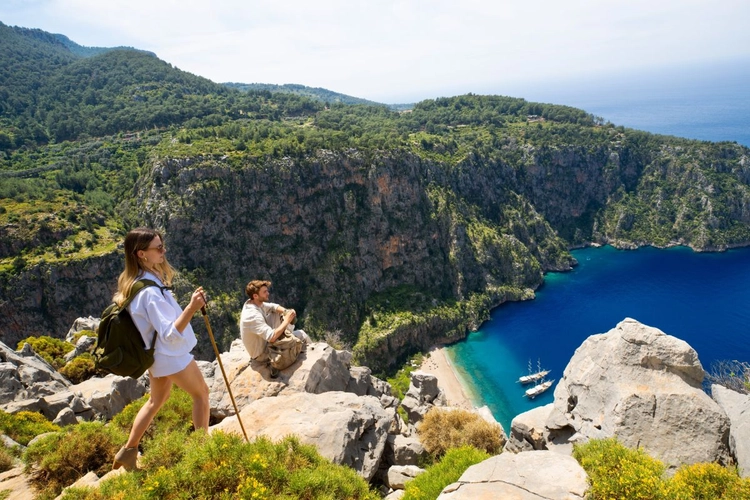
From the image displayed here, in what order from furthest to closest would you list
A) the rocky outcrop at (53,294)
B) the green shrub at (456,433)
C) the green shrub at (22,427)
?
1. the rocky outcrop at (53,294)
2. the green shrub at (456,433)
3. the green shrub at (22,427)

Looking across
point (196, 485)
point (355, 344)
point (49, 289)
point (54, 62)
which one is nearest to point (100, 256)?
point (49, 289)

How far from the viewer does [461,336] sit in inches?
2717

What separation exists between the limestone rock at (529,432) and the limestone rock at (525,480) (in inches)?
184

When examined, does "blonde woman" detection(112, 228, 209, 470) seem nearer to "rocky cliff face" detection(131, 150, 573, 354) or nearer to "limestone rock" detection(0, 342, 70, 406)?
"limestone rock" detection(0, 342, 70, 406)

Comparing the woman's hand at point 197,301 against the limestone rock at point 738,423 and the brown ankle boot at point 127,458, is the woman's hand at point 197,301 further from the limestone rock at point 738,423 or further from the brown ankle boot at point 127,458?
the limestone rock at point 738,423

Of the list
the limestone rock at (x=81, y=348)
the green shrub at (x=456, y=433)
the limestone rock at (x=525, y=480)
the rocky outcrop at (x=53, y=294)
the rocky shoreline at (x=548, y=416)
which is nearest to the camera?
the limestone rock at (x=525, y=480)

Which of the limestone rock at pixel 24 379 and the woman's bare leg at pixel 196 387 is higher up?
the woman's bare leg at pixel 196 387

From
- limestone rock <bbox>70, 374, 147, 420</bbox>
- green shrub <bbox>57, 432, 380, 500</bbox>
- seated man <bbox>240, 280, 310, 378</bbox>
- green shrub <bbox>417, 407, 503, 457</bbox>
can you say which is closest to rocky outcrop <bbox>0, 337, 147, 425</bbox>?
limestone rock <bbox>70, 374, 147, 420</bbox>

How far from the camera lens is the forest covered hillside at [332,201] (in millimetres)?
54938

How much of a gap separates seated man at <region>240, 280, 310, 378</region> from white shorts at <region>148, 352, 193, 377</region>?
178 inches

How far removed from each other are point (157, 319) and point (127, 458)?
313 cm

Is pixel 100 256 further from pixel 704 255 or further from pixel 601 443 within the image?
pixel 704 255

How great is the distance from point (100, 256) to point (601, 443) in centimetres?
5734

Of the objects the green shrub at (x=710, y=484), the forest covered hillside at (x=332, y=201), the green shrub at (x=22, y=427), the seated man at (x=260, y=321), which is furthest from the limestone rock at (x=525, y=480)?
the forest covered hillside at (x=332, y=201)
